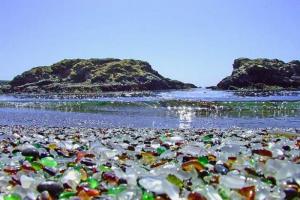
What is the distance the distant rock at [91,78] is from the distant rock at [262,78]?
1791 centimetres

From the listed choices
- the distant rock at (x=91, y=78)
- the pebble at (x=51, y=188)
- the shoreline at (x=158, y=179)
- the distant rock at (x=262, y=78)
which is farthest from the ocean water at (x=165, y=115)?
the distant rock at (x=262, y=78)

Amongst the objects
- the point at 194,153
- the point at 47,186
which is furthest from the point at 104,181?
the point at 194,153

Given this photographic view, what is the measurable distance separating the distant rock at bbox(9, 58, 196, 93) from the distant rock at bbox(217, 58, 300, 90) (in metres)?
17.9

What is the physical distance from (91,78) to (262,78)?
133ft

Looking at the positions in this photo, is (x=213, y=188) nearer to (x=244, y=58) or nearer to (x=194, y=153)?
(x=194, y=153)

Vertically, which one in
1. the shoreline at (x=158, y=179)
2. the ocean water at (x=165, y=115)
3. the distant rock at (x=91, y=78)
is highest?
the distant rock at (x=91, y=78)

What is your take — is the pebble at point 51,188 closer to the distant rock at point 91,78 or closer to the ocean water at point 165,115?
the ocean water at point 165,115

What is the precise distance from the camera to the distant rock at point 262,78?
88.4 metres

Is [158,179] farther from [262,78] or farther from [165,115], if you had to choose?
[262,78]

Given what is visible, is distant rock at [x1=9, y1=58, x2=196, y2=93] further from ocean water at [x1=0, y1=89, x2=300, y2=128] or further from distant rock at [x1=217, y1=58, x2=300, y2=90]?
ocean water at [x1=0, y1=89, x2=300, y2=128]

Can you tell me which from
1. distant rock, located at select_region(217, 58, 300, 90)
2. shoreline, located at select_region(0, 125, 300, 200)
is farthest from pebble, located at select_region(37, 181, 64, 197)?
distant rock, located at select_region(217, 58, 300, 90)

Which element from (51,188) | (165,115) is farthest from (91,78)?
(51,188)

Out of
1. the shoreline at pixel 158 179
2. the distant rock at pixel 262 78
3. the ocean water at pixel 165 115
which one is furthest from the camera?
the distant rock at pixel 262 78

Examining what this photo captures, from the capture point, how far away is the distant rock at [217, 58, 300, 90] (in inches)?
3482
